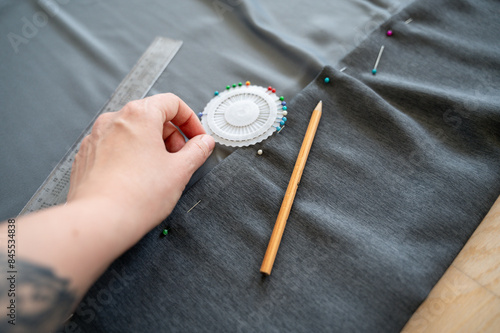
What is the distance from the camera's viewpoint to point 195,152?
87 centimetres

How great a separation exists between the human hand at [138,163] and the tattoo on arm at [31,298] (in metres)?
0.17

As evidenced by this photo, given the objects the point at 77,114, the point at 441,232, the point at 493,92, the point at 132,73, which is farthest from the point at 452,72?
the point at 77,114

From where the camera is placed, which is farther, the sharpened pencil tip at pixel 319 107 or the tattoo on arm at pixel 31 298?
the sharpened pencil tip at pixel 319 107

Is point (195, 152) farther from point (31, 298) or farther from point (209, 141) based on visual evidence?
point (31, 298)

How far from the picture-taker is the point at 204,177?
0.91 meters

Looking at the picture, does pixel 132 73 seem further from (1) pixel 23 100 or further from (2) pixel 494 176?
(2) pixel 494 176

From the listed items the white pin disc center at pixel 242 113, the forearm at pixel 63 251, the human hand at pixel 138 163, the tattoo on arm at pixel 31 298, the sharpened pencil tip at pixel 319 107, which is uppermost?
the sharpened pencil tip at pixel 319 107

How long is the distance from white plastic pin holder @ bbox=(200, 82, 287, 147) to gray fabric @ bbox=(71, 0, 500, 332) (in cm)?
5

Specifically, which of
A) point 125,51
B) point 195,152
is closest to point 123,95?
point 125,51

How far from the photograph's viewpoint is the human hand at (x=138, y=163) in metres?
0.73

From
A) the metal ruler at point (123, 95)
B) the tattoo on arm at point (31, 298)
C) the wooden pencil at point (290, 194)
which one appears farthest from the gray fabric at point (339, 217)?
the metal ruler at point (123, 95)

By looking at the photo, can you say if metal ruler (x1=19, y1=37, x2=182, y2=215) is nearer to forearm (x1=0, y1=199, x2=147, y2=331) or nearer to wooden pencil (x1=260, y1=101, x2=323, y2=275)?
forearm (x1=0, y1=199, x2=147, y2=331)

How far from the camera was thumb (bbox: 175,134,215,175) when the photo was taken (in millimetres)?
841

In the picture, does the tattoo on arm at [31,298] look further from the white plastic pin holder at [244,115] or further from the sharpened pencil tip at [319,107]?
the sharpened pencil tip at [319,107]
